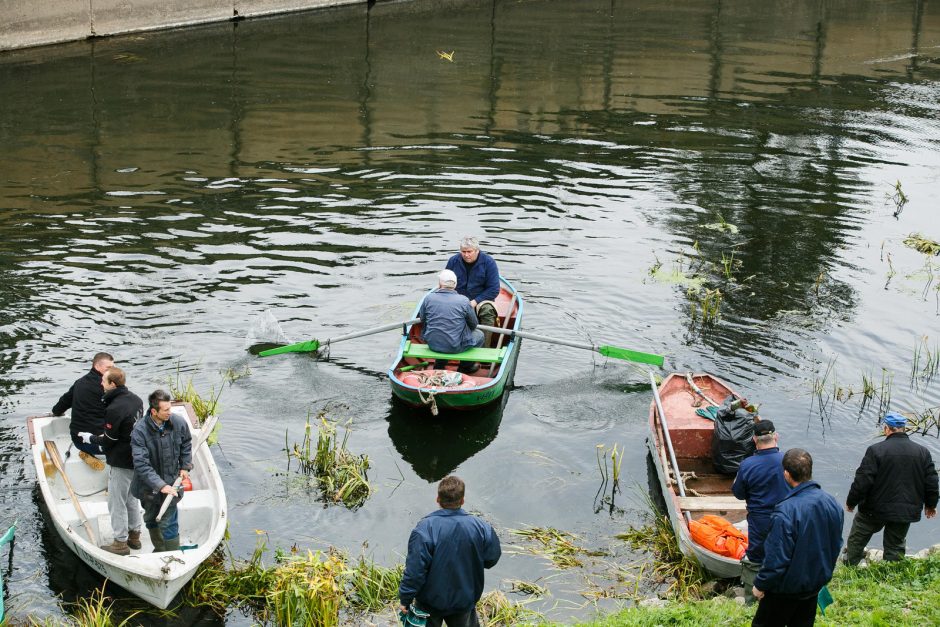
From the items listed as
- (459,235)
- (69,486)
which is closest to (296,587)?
(69,486)

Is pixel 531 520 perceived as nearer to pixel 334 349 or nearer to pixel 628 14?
pixel 334 349

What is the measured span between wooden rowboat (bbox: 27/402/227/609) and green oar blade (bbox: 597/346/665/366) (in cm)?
615

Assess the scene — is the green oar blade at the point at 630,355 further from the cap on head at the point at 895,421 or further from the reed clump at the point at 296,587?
the reed clump at the point at 296,587

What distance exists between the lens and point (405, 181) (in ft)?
75.8

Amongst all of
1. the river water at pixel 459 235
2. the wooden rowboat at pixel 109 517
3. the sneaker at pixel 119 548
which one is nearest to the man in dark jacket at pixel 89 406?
the wooden rowboat at pixel 109 517

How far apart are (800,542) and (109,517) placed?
277 inches

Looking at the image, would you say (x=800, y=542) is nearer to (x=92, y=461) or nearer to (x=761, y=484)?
(x=761, y=484)

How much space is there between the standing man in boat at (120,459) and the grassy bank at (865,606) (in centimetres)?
462

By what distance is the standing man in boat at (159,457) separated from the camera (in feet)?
32.4

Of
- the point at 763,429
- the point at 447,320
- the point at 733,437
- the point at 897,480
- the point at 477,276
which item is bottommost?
the point at 733,437

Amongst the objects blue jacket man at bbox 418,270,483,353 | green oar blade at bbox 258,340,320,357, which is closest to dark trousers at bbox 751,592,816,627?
blue jacket man at bbox 418,270,483,353

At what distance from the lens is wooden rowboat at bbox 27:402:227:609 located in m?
9.66

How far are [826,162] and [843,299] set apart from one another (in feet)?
25.8

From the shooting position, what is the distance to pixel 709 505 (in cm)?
1110
